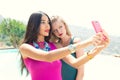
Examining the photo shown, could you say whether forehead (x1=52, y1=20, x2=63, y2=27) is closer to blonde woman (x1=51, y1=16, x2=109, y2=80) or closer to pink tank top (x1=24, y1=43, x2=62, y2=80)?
blonde woman (x1=51, y1=16, x2=109, y2=80)

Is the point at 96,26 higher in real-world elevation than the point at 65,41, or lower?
higher

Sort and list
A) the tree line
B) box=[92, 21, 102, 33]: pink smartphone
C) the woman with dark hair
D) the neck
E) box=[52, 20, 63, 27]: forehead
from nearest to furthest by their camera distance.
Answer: box=[92, 21, 102, 33]: pink smartphone
the woman with dark hair
box=[52, 20, 63, 27]: forehead
the neck
the tree line

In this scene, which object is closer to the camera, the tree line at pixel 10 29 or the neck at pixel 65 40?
the neck at pixel 65 40

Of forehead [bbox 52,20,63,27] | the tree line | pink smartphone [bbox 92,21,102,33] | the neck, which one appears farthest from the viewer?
the tree line

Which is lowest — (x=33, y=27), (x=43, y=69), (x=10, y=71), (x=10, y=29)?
(x=10, y=29)

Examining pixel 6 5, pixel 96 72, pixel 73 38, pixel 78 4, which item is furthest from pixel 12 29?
A: pixel 73 38

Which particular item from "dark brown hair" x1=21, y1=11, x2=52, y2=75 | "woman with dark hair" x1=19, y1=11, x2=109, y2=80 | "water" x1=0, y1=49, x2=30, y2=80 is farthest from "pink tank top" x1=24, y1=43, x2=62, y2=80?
"water" x1=0, y1=49, x2=30, y2=80

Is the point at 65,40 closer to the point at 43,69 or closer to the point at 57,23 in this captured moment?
the point at 57,23

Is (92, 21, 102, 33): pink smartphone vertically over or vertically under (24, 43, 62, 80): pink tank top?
over

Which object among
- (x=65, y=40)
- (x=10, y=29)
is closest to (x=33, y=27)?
(x=65, y=40)

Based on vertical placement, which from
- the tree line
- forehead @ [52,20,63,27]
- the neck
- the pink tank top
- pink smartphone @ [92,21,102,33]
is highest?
pink smartphone @ [92,21,102,33]

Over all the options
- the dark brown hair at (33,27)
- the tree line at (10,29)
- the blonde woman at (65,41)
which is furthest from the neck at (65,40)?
the tree line at (10,29)

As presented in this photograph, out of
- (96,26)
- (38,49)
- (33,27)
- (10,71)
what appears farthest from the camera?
(10,71)

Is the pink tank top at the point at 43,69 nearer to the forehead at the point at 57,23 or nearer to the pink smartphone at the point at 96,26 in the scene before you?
the forehead at the point at 57,23
